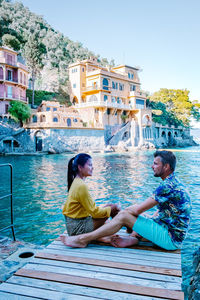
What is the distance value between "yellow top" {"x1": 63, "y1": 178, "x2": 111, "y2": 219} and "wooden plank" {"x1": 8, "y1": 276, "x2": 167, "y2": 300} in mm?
1039

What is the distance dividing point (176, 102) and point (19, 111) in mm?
34874

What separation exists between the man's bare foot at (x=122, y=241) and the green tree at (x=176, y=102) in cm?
4921

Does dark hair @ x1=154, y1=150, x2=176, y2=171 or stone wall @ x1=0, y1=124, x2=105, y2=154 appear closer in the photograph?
dark hair @ x1=154, y1=150, x2=176, y2=171

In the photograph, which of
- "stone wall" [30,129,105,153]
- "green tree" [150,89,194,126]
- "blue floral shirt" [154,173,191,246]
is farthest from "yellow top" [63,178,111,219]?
"green tree" [150,89,194,126]

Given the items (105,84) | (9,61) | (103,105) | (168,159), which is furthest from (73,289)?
(105,84)

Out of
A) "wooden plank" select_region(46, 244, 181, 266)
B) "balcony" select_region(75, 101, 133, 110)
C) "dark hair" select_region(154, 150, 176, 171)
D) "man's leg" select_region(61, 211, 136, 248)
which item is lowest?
"wooden plank" select_region(46, 244, 181, 266)

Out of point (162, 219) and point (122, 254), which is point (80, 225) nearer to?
point (122, 254)

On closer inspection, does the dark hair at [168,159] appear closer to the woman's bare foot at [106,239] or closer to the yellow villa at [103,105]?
the woman's bare foot at [106,239]

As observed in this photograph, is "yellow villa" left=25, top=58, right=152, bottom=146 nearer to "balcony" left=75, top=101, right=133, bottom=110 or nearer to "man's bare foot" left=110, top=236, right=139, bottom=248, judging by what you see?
"balcony" left=75, top=101, right=133, bottom=110

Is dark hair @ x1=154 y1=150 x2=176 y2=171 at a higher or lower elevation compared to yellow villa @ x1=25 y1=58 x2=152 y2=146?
lower

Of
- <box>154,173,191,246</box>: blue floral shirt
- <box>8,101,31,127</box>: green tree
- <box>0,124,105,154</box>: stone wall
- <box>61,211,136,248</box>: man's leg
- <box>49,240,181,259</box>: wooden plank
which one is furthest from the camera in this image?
<box>8,101,31,127</box>: green tree

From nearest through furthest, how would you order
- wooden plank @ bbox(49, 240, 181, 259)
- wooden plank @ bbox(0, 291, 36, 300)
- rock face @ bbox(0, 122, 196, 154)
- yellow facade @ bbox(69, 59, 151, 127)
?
wooden plank @ bbox(0, 291, 36, 300) → wooden plank @ bbox(49, 240, 181, 259) → rock face @ bbox(0, 122, 196, 154) → yellow facade @ bbox(69, 59, 151, 127)

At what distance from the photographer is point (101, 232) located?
10.2 feet

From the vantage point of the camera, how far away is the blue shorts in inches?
118
